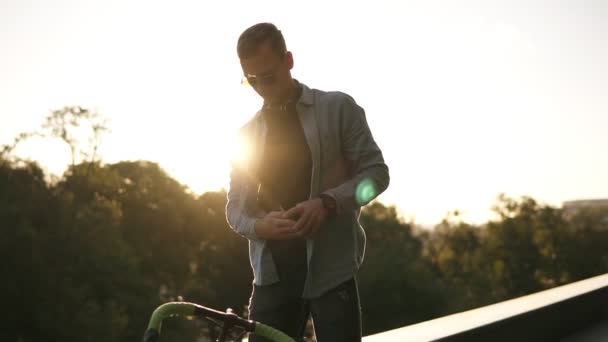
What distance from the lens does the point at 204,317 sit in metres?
1.48

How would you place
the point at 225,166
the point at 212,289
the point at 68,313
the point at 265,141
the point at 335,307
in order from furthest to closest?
the point at 212,289 < the point at 68,313 < the point at 225,166 < the point at 265,141 < the point at 335,307

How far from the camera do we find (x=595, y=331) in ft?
23.6

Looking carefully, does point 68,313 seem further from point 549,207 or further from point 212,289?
point 549,207

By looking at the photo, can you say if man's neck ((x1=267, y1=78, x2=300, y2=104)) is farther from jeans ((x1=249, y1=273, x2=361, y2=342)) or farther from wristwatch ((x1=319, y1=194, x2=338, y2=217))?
jeans ((x1=249, y1=273, x2=361, y2=342))

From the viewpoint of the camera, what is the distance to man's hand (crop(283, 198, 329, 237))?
2027 mm

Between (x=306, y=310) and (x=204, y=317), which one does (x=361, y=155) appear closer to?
(x=306, y=310)

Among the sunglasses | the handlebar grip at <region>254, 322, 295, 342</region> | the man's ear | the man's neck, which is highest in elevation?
the man's ear

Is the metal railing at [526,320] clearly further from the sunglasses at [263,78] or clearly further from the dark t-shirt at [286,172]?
the sunglasses at [263,78]

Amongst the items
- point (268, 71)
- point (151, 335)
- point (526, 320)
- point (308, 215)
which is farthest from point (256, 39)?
point (526, 320)

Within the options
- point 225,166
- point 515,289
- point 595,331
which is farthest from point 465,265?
point 225,166

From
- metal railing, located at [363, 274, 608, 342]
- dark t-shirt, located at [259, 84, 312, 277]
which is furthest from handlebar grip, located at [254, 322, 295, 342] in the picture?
metal railing, located at [363, 274, 608, 342]

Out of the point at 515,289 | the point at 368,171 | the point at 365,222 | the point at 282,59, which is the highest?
the point at 282,59

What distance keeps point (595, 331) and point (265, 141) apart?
6.06m

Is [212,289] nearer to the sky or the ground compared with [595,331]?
nearer to the ground
